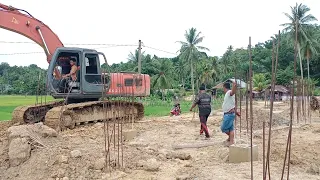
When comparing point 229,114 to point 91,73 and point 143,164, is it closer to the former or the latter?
point 143,164

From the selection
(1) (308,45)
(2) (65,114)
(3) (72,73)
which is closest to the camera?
(2) (65,114)

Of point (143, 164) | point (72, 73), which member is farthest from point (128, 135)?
point (143, 164)

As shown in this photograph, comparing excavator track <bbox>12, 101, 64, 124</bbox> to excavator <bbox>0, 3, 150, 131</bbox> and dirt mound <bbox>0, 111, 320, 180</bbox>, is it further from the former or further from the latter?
dirt mound <bbox>0, 111, 320, 180</bbox>

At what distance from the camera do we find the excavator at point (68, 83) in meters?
10.7

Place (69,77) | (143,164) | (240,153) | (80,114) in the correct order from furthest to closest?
1. (80,114)
2. (69,77)
3. (240,153)
4. (143,164)

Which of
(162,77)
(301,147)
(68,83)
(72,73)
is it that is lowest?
(301,147)

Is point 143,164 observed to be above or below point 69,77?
below

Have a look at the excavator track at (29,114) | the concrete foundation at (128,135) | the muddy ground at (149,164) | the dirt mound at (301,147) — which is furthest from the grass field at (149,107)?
the dirt mound at (301,147)

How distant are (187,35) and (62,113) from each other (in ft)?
143

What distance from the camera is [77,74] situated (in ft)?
36.9

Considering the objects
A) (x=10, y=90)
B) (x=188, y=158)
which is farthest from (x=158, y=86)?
(x=188, y=158)

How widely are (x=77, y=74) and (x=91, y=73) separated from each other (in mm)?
471

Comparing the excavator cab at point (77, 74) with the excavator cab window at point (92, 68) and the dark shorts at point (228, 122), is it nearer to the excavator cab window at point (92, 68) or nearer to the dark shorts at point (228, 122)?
the excavator cab window at point (92, 68)

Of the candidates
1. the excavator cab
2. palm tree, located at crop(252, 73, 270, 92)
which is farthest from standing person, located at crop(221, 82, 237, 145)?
palm tree, located at crop(252, 73, 270, 92)
